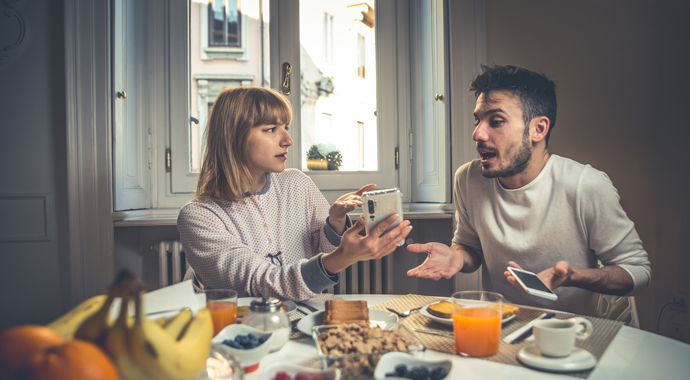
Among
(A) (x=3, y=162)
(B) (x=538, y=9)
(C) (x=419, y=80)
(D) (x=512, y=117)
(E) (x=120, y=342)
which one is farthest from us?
(C) (x=419, y=80)

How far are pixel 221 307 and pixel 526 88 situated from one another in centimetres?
122

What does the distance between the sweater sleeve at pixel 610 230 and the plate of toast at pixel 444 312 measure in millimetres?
465

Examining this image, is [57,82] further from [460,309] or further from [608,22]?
[608,22]

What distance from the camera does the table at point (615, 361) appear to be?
684 mm

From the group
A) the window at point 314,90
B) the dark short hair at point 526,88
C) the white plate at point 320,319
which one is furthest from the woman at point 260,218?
the window at point 314,90

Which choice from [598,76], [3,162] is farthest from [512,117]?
[3,162]

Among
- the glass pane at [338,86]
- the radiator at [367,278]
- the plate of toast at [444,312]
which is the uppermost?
the glass pane at [338,86]

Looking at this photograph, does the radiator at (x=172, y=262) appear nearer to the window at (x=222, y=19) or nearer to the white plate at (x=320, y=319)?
the window at (x=222, y=19)

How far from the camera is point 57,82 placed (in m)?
1.97

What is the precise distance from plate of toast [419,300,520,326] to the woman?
186mm

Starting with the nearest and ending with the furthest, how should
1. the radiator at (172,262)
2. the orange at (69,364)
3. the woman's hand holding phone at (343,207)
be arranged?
the orange at (69,364) → the woman's hand holding phone at (343,207) → the radiator at (172,262)

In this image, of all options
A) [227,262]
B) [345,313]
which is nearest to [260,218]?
[227,262]

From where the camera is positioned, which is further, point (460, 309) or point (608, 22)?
point (608, 22)

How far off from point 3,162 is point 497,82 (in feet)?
7.40
